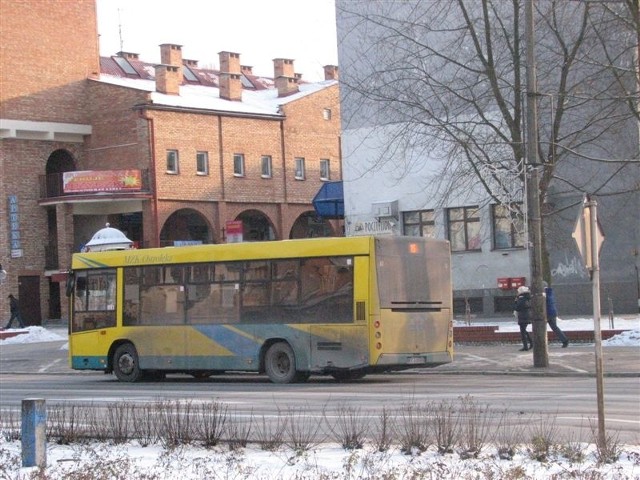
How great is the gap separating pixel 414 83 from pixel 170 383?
9.85 meters

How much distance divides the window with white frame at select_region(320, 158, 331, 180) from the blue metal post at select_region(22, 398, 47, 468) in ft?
182

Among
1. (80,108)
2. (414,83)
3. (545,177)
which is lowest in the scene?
(545,177)

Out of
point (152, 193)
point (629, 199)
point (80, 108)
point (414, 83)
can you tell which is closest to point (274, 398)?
point (414, 83)

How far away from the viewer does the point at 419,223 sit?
46.4 meters

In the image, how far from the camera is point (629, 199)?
39.0m

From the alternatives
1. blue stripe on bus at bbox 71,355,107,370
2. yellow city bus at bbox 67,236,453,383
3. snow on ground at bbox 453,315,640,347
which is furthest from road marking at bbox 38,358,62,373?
snow on ground at bbox 453,315,640,347

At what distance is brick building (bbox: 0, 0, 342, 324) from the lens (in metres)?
56.8

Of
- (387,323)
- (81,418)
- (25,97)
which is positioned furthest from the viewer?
(25,97)

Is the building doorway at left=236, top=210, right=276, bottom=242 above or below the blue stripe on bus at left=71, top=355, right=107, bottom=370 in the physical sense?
above

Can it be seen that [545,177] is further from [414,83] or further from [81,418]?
[81,418]

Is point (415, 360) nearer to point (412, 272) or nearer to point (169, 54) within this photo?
point (412, 272)

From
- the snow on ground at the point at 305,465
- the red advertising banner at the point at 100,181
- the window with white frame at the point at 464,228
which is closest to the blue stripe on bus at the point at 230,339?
the snow on ground at the point at 305,465

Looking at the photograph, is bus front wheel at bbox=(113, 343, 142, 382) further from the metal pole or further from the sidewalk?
the metal pole

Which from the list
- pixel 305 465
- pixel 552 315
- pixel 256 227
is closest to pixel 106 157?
pixel 256 227
